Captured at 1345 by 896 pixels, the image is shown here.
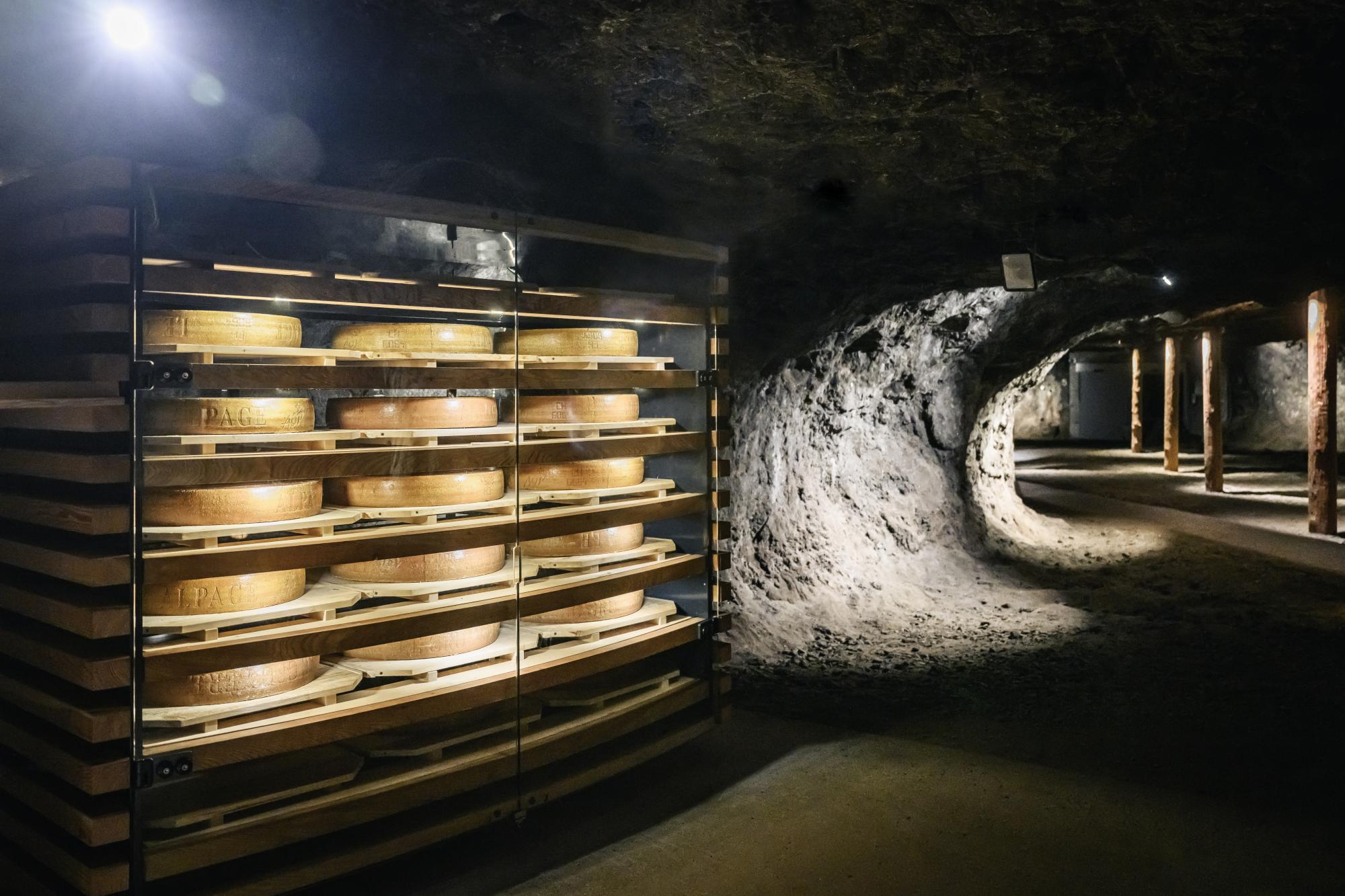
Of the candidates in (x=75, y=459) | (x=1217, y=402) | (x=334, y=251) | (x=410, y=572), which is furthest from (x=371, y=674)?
(x=1217, y=402)

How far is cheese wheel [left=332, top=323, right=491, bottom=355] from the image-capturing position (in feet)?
12.2

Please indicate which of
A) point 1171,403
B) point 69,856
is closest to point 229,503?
point 69,856

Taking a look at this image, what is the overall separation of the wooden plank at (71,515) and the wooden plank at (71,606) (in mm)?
189

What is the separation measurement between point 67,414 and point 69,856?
1.34 m

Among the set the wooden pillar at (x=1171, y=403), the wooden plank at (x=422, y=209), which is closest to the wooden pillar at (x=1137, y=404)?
the wooden pillar at (x=1171, y=403)

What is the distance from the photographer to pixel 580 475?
419 centimetres

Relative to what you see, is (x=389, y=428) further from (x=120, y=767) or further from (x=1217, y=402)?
(x=1217, y=402)

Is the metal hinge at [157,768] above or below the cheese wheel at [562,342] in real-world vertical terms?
below

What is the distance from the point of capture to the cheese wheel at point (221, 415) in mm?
3068

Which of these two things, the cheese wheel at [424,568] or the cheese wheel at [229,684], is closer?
the cheese wheel at [229,684]

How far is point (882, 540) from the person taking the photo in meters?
9.03

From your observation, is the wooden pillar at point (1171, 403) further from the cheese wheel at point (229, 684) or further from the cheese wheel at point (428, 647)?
the cheese wheel at point (229, 684)

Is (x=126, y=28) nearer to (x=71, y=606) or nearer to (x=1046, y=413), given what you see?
(x=71, y=606)

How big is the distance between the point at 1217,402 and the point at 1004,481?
6.44 meters
